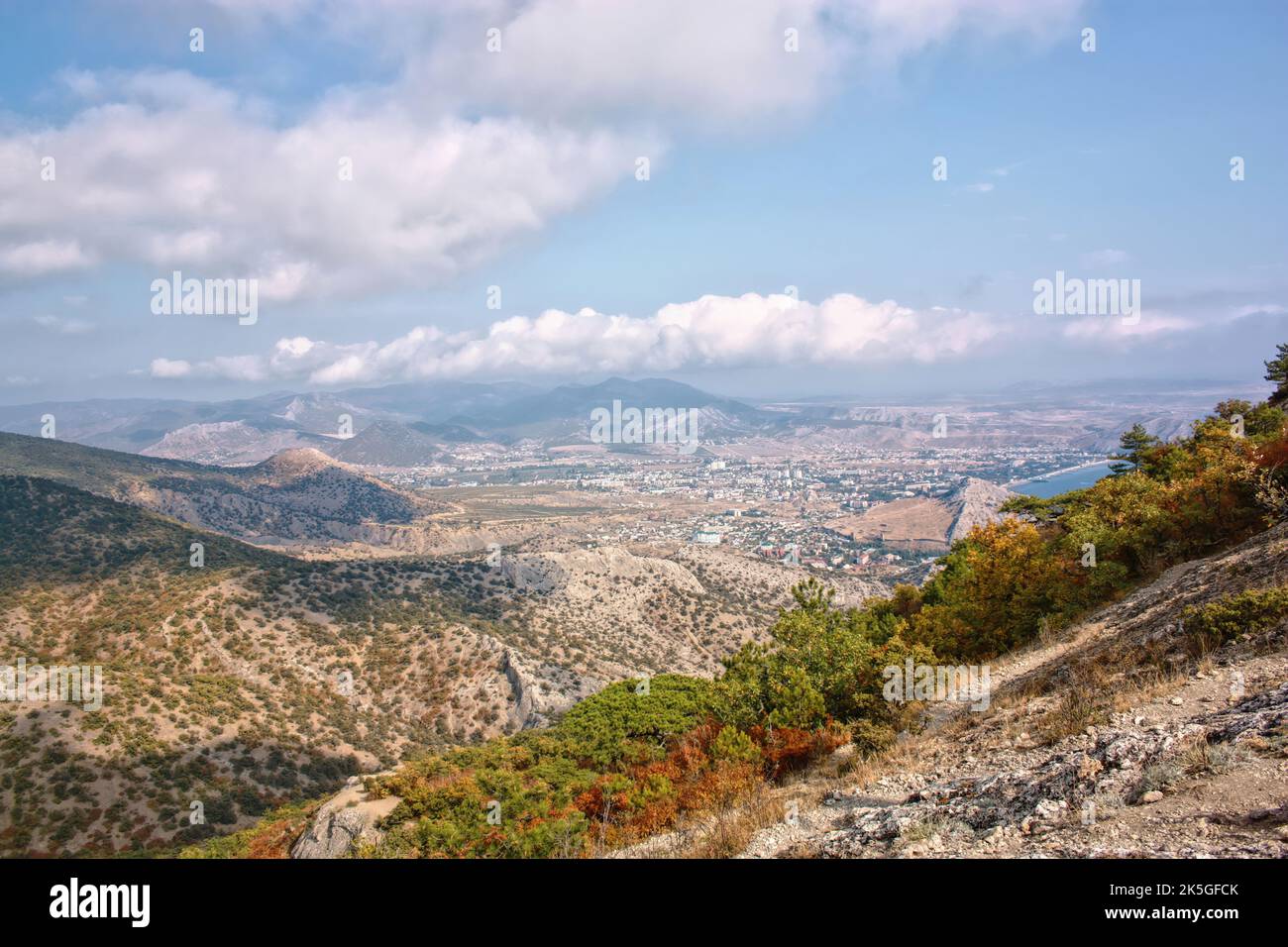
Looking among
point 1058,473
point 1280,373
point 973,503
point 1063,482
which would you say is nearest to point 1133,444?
point 1280,373

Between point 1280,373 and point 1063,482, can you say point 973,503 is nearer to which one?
point 1063,482

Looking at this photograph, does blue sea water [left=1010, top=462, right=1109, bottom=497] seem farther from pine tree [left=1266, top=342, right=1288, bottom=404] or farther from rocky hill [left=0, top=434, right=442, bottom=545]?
rocky hill [left=0, top=434, right=442, bottom=545]

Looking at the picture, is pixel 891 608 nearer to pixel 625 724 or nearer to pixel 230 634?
pixel 625 724

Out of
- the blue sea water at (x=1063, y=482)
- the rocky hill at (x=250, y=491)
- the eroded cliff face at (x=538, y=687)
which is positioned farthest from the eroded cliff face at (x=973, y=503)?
the rocky hill at (x=250, y=491)

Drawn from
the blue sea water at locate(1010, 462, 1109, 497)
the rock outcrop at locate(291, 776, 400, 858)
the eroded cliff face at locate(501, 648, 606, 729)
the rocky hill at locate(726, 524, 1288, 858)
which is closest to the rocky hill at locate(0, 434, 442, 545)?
the eroded cliff face at locate(501, 648, 606, 729)

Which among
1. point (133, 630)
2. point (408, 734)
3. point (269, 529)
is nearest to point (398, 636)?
point (408, 734)

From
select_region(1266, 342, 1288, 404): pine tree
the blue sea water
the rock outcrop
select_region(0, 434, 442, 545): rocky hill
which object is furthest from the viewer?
the blue sea water

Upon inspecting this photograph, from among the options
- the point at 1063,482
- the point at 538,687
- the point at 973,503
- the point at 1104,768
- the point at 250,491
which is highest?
the point at 1104,768

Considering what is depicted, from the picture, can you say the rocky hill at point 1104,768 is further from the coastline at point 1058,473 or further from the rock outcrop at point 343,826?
the coastline at point 1058,473

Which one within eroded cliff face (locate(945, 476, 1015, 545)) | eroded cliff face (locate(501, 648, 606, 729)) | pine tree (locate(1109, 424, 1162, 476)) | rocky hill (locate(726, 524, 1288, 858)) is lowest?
eroded cliff face (locate(501, 648, 606, 729))
